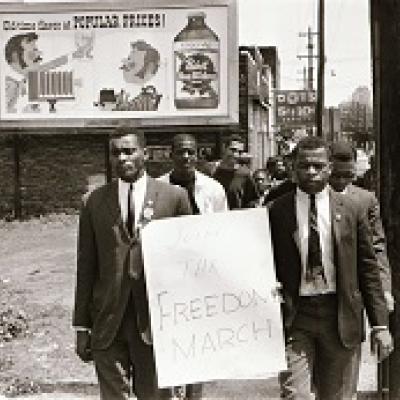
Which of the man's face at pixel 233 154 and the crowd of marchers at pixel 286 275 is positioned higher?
the man's face at pixel 233 154

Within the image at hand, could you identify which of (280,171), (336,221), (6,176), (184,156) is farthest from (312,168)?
(6,176)

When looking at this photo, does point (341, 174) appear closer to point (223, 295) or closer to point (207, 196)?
point (207, 196)

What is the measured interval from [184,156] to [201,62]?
60.8 ft

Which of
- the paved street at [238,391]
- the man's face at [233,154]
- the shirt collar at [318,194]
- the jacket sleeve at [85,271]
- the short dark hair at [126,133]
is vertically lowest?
the paved street at [238,391]

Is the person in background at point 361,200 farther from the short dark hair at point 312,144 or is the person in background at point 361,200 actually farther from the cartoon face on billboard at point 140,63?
the cartoon face on billboard at point 140,63

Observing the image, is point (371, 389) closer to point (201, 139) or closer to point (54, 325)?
point (54, 325)

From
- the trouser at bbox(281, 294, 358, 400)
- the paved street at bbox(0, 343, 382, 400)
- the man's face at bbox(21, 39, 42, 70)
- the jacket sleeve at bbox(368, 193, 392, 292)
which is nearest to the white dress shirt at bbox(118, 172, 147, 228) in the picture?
the trouser at bbox(281, 294, 358, 400)

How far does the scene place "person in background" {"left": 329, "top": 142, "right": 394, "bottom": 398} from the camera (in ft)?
16.2

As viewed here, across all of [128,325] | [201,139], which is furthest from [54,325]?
[201,139]

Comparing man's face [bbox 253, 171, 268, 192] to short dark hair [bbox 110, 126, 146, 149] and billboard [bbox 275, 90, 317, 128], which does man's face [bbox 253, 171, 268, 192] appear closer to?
short dark hair [bbox 110, 126, 146, 149]

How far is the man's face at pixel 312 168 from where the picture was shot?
4.61 meters

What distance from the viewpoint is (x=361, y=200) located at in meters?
4.95

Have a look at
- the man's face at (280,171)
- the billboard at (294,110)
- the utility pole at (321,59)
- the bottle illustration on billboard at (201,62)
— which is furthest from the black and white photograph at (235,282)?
the billboard at (294,110)

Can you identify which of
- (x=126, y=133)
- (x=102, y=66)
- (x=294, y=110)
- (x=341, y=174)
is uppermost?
(x=294, y=110)
